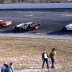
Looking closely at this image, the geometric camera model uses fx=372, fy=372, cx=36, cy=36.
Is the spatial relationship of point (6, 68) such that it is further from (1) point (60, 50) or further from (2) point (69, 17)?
(2) point (69, 17)

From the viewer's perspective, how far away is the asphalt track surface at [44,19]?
46.7m

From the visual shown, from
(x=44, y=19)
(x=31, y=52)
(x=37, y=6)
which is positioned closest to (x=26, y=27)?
(x=44, y=19)

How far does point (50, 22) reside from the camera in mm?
51938

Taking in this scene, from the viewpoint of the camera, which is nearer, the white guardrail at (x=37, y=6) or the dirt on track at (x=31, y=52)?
the dirt on track at (x=31, y=52)

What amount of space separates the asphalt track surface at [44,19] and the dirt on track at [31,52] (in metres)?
6.12

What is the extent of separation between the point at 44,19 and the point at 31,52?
74.2ft

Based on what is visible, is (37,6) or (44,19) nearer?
(44,19)

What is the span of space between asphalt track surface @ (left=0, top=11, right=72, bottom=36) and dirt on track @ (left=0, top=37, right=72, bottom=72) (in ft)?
20.1

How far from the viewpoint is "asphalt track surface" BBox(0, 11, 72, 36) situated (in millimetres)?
Answer: 46656

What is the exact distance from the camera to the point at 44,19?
5478 centimetres

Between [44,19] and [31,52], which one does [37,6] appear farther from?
[31,52]

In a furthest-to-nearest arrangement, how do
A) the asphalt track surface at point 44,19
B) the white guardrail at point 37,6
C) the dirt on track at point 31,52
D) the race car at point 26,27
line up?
the white guardrail at point 37,6 < the race car at point 26,27 < the asphalt track surface at point 44,19 < the dirt on track at point 31,52

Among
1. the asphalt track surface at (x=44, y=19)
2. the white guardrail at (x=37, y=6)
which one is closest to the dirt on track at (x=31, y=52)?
the asphalt track surface at (x=44, y=19)

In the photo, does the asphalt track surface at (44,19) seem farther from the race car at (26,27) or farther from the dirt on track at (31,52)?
the dirt on track at (31,52)
